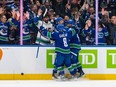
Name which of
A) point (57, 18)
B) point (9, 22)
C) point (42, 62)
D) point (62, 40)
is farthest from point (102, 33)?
point (9, 22)

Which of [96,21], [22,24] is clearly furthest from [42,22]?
[96,21]

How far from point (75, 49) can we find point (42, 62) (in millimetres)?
692

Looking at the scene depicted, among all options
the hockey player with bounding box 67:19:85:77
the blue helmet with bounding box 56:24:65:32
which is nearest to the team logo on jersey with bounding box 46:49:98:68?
the hockey player with bounding box 67:19:85:77

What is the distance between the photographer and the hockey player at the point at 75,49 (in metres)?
9.86

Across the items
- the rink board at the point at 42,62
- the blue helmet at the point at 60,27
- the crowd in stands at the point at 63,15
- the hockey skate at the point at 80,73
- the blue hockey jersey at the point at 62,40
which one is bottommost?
the hockey skate at the point at 80,73

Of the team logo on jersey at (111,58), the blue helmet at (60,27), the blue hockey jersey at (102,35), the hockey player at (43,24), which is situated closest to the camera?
the blue helmet at (60,27)

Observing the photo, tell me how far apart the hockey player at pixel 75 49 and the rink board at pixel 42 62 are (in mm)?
147

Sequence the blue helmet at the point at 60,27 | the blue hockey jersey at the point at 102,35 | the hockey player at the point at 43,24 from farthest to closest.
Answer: the blue hockey jersey at the point at 102,35 < the hockey player at the point at 43,24 < the blue helmet at the point at 60,27

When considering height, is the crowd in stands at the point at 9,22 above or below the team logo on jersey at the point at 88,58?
above

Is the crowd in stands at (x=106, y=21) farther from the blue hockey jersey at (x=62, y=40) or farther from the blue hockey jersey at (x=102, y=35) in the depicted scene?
the blue hockey jersey at (x=62, y=40)

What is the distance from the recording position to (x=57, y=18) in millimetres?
9828

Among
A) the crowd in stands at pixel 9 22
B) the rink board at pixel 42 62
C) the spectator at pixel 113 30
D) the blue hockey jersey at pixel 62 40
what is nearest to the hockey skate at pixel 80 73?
the rink board at pixel 42 62
